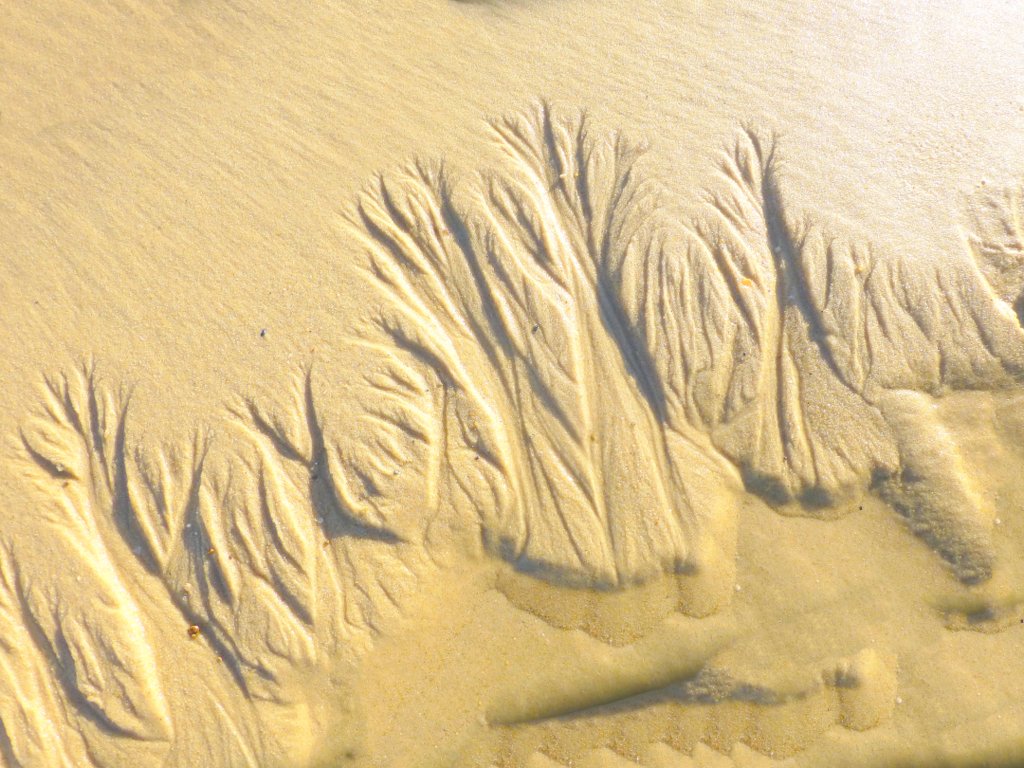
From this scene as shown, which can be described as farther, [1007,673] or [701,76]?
[701,76]

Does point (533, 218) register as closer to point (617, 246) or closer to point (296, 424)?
point (617, 246)

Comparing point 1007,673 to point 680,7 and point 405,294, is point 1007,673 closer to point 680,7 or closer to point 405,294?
point 405,294

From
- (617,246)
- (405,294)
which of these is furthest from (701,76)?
(405,294)

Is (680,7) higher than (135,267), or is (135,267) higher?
(680,7)

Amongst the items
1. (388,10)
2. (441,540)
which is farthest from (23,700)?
(388,10)

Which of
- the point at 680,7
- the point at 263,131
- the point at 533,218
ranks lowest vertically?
the point at 533,218

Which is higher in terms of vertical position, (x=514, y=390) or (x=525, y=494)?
(x=514, y=390)
